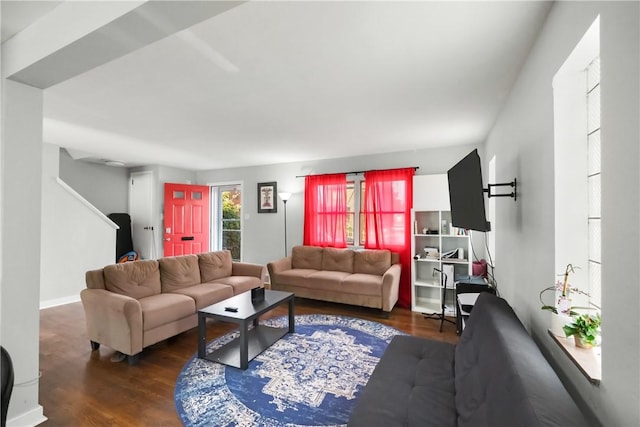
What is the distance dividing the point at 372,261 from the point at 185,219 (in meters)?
4.16

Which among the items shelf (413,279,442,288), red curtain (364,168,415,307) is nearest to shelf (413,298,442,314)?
red curtain (364,168,415,307)

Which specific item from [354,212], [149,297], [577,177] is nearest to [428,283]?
[354,212]

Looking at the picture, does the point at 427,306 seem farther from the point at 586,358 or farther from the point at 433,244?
the point at 586,358

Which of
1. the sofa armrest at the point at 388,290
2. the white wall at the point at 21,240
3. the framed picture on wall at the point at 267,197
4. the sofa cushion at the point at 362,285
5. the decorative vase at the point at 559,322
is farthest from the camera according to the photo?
the framed picture on wall at the point at 267,197

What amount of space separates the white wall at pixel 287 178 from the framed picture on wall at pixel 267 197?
86 millimetres

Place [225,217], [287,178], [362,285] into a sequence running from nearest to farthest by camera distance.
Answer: [362,285] < [287,178] < [225,217]

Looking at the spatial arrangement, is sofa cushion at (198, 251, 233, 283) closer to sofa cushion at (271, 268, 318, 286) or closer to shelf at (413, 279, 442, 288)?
sofa cushion at (271, 268, 318, 286)

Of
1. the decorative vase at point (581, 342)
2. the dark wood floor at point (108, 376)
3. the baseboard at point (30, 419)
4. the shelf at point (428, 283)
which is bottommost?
the dark wood floor at point (108, 376)

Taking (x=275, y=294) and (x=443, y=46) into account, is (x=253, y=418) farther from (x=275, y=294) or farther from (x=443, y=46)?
(x=443, y=46)

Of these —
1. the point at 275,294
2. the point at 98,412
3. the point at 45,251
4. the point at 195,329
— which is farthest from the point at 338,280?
the point at 45,251

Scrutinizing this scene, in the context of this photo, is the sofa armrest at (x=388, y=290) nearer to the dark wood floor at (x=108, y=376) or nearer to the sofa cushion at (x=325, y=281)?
the dark wood floor at (x=108, y=376)

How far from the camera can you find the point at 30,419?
1.83 metres

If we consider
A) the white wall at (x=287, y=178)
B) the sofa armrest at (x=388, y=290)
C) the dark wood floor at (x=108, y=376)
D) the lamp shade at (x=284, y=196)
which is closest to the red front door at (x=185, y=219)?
the white wall at (x=287, y=178)

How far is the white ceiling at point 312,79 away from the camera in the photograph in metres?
1.55
